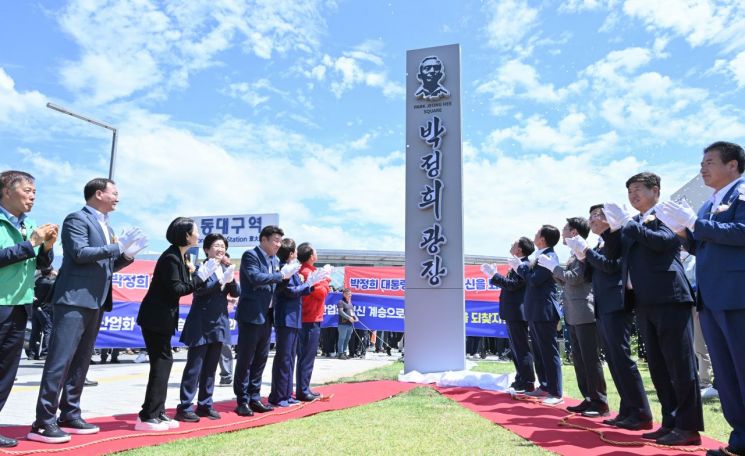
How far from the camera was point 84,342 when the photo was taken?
4000 millimetres

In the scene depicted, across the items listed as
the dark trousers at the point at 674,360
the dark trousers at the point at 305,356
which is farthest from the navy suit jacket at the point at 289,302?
the dark trousers at the point at 674,360

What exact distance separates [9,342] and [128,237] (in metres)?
1.03

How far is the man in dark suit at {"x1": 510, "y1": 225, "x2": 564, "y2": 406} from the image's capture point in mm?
5621

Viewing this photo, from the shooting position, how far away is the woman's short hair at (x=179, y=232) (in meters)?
4.35

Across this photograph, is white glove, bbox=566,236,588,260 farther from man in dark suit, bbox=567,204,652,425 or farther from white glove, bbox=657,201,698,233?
white glove, bbox=657,201,698,233

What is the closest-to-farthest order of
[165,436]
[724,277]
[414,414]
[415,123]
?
[724,277], [165,436], [414,414], [415,123]

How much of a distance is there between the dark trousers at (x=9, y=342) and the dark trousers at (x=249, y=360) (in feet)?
5.92

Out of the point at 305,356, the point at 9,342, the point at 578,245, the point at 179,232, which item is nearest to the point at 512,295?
the point at 578,245

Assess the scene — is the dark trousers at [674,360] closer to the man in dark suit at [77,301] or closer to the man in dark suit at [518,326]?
the man in dark suit at [518,326]

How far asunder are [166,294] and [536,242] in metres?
3.99

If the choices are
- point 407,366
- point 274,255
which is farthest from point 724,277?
point 407,366

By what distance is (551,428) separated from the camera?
4227 millimetres

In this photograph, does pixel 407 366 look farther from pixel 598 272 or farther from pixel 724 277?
pixel 724 277

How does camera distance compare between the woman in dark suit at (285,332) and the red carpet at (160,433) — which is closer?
the red carpet at (160,433)
